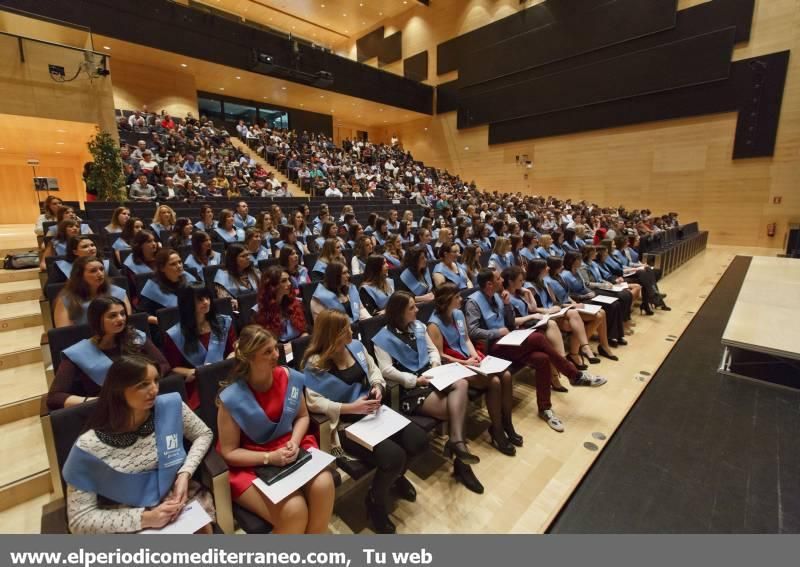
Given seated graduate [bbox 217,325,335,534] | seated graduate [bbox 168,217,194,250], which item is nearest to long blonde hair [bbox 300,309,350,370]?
seated graduate [bbox 217,325,335,534]

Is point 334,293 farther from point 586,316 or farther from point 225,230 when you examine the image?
point 225,230

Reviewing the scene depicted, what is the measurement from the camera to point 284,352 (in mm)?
2400

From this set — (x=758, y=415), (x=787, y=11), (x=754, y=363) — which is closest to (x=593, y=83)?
(x=787, y=11)

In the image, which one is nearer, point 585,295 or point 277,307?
point 277,307

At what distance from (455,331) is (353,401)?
923mm

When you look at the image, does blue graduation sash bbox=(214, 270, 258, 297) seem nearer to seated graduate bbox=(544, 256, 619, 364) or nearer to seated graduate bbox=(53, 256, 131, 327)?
seated graduate bbox=(53, 256, 131, 327)

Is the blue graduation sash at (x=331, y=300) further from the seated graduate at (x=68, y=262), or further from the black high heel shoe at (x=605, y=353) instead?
the black high heel shoe at (x=605, y=353)

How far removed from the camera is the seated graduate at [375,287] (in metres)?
3.31

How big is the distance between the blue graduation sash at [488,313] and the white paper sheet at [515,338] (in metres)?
0.14

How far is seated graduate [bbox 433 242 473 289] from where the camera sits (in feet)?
13.0

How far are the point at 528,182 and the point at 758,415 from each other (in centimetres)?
1400

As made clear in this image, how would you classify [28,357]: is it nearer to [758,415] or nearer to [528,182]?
[758,415]

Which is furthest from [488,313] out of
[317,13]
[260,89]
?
[317,13]

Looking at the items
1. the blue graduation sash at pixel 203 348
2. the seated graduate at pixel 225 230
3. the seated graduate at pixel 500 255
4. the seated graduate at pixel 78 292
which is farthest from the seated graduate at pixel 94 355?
the seated graduate at pixel 500 255
